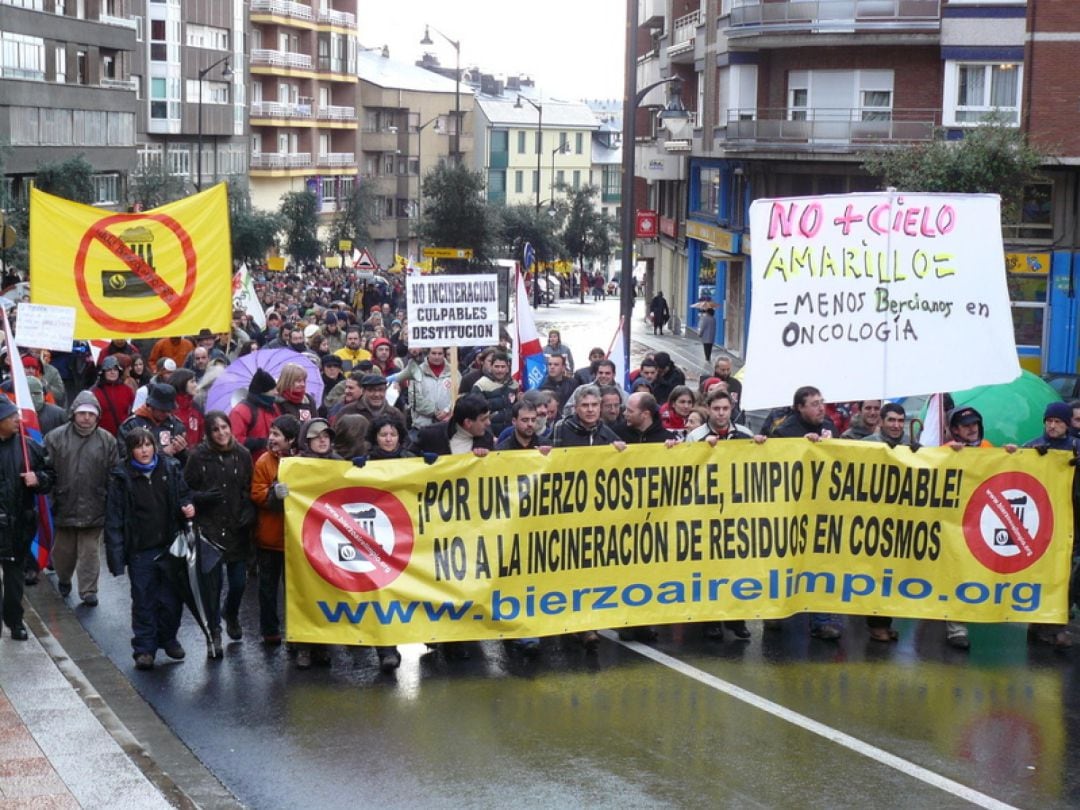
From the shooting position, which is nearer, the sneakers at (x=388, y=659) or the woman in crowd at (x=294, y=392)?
the sneakers at (x=388, y=659)

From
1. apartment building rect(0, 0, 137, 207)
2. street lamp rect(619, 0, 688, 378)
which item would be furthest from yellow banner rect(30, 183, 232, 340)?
apartment building rect(0, 0, 137, 207)

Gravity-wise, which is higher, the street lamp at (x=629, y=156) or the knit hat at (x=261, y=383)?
the street lamp at (x=629, y=156)

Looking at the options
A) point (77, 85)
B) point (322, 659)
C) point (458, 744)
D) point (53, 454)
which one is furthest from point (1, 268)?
point (77, 85)

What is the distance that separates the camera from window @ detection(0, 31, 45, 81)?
5266 cm

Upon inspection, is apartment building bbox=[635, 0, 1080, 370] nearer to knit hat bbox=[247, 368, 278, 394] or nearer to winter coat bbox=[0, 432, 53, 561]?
knit hat bbox=[247, 368, 278, 394]

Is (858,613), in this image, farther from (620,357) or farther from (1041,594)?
(620,357)

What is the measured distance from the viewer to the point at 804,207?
11211mm

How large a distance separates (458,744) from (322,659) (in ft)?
6.11

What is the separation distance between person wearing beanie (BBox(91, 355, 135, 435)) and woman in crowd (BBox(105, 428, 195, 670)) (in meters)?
4.70

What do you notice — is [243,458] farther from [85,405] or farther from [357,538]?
[85,405]

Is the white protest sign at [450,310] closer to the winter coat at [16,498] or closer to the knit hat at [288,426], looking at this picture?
the knit hat at [288,426]

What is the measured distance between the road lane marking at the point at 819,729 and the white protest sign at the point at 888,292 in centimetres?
210

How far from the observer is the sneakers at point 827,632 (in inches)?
426

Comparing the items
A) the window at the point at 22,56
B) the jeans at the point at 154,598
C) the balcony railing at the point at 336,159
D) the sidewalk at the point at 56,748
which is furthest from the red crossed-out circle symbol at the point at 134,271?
the balcony railing at the point at 336,159
